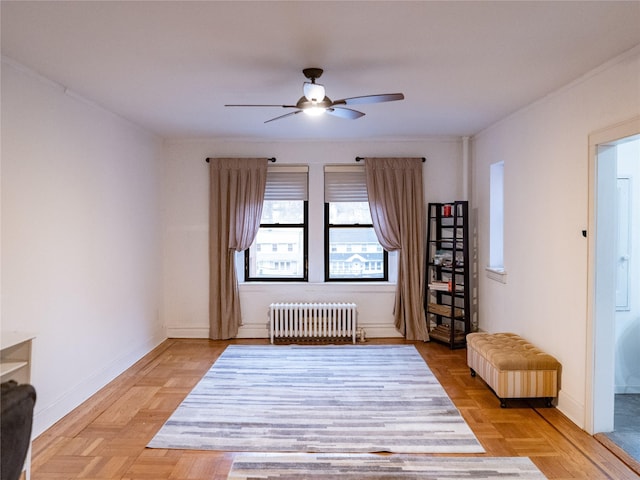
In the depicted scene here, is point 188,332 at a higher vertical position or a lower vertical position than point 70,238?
lower

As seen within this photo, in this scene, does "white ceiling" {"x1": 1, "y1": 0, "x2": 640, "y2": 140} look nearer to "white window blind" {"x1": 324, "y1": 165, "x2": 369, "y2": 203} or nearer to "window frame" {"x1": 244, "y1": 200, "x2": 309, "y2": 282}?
"white window blind" {"x1": 324, "y1": 165, "x2": 369, "y2": 203}

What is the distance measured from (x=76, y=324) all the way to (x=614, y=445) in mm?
4075

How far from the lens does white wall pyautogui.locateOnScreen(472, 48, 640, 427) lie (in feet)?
9.60

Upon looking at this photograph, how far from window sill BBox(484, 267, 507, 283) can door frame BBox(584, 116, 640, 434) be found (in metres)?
1.44

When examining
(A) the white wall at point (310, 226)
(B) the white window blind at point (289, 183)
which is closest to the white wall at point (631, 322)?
(A) the white wall at point (310, 226)

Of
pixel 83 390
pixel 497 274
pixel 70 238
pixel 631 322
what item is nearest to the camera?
pixel 70 238

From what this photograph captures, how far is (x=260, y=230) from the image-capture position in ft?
18.8

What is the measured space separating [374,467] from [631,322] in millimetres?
2728

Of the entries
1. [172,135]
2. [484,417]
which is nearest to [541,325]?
[484,417]

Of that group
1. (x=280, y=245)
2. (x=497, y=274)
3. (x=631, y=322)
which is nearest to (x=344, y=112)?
(x=497, y=274)

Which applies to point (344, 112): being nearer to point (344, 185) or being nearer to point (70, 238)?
point (344, 185)

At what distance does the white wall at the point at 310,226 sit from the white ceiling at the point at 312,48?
147 centimetres

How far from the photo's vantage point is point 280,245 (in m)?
5.76

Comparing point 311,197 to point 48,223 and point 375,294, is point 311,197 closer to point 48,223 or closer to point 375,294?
point 375,294
